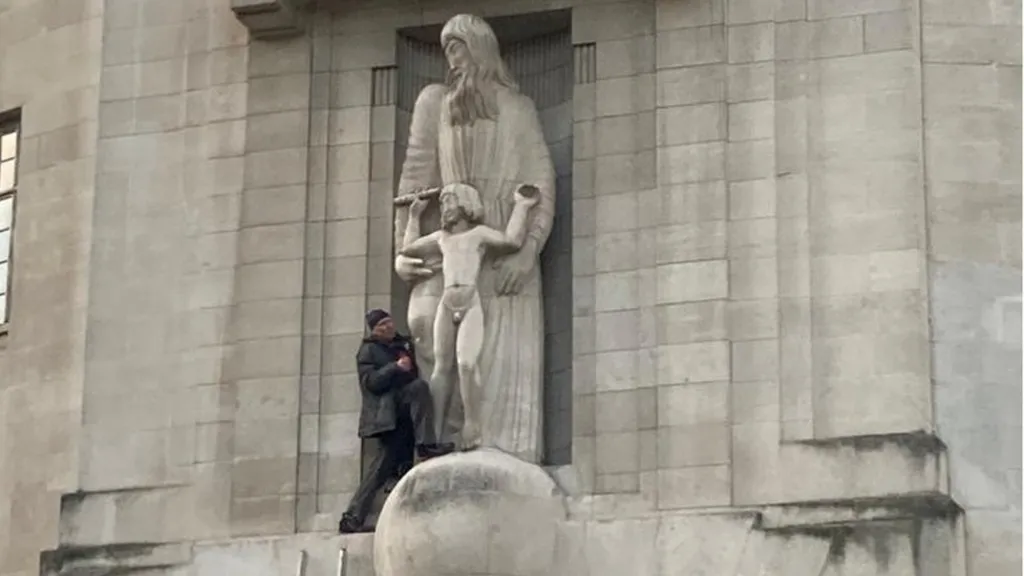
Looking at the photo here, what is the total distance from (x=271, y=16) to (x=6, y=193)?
4014mm

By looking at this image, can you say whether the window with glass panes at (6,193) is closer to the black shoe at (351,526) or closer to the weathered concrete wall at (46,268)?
the weathered concrete wall at (46,268)

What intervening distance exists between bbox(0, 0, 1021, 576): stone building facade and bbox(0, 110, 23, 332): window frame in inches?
12.1

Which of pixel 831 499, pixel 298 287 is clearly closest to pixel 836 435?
pixel 831 499

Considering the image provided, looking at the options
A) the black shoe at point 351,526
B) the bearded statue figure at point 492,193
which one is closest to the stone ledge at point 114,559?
the black shoe at point 351,526

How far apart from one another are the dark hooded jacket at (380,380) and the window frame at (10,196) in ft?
15.2

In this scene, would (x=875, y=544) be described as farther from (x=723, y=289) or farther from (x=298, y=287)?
(x=298, y=287)

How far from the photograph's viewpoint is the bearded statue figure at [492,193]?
936 inches

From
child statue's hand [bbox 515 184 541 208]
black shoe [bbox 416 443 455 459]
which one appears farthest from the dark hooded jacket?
child statue's hand [bbox 515 184 541 208]

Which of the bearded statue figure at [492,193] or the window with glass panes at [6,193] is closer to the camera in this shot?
the bearded statue figure at [492,193]

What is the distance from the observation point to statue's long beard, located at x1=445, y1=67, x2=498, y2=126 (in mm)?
24469

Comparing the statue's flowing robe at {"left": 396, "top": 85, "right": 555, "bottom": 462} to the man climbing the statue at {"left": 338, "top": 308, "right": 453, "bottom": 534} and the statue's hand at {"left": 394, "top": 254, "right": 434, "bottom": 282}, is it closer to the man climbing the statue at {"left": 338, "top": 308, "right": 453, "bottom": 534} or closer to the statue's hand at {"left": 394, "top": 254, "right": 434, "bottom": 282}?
the statue's hand at {"left": 394, "top": 254, "right": 434, "bottom": 282}

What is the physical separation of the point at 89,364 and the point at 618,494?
5.35 m

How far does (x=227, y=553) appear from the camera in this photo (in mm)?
23984

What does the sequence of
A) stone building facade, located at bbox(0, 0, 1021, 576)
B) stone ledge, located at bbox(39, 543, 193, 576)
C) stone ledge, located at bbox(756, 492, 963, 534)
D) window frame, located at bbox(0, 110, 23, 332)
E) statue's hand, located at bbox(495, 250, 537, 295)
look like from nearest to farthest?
1. stone ledge, located at bbox(756, 492, 963, 534)
2. stone building facade, located at bbox(0, 0, 1021, 576)
3. statue's hand, located at bbox(495, 250, 537, 295)
4. stone ledge, located at bbox(39, 543, 193, 576)
5. window frame, located at bbox(0, 110, 23, 332)
